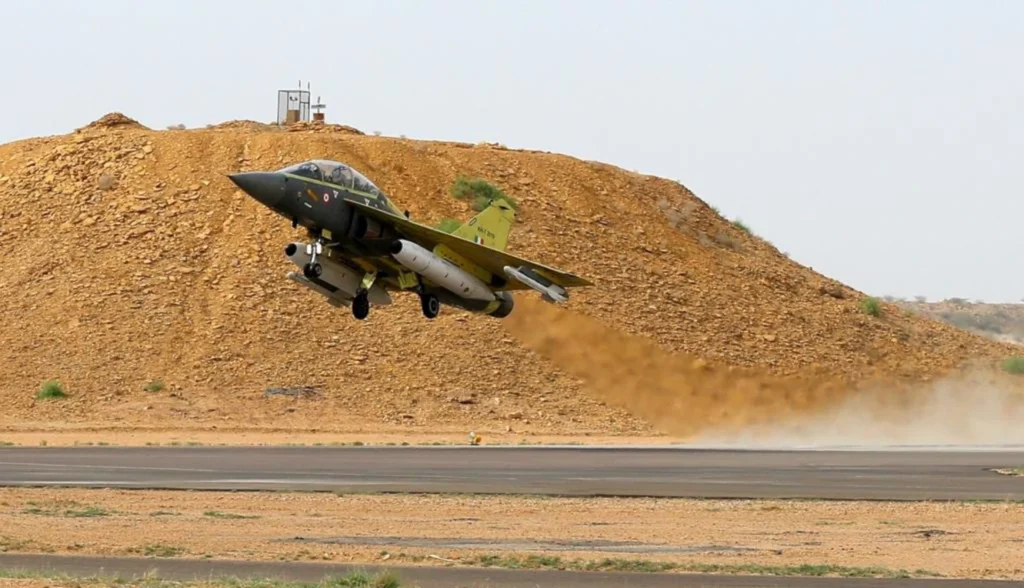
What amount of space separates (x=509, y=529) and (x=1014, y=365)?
156 ft

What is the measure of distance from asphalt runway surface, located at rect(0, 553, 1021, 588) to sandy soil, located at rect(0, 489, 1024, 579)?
2.65ft

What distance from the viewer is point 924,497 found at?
84.2ft

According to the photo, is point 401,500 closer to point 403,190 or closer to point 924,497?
point 924,497

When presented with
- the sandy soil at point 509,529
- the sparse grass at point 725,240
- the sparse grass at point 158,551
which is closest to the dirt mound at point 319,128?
the sparse grass at point 725,240

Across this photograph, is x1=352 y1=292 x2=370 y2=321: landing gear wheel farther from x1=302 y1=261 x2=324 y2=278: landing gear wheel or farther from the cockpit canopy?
the cockpit canopy

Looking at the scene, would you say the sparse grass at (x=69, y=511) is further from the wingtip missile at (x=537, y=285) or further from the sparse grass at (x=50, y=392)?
the sparse grass at (x=50, y=392)

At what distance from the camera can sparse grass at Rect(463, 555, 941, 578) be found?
1642 cm

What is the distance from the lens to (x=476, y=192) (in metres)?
69.5

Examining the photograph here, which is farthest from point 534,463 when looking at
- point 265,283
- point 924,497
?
point 265,283

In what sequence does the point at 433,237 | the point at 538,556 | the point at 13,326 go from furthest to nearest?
the point at 13,326 < the point at 433,237 < the point at 538,556

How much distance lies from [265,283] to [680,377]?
2151 cm

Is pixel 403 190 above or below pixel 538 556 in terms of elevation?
above

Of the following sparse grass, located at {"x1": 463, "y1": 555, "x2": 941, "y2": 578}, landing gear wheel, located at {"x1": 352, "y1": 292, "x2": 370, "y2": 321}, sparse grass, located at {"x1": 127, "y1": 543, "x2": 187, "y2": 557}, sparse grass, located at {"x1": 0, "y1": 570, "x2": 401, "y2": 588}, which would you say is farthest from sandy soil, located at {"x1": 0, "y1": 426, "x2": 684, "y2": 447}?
sparse grass, located at {"x1": 0, "y1": 570, "x2": 401, "y2": 588}

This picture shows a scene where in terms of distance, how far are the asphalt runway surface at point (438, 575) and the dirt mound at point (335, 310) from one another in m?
30.8
